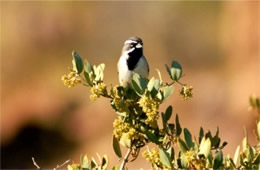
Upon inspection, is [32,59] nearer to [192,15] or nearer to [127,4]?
[127,4]

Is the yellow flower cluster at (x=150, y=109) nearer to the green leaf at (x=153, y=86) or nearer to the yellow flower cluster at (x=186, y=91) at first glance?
the green leaf at (x=153, y=86)

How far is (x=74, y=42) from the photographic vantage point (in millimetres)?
14922

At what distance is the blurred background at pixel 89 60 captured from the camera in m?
12.9

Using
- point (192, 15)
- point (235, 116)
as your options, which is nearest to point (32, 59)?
point (192, 15)

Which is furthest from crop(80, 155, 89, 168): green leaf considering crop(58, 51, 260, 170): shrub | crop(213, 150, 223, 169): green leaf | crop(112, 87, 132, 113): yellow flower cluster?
crop(213, 150, 223, 169): green leaf

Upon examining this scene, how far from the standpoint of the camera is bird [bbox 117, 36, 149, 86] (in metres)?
4.34

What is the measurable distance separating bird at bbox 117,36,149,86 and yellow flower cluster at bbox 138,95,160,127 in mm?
1543

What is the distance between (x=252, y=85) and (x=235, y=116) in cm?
82

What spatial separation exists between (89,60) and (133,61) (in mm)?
9535

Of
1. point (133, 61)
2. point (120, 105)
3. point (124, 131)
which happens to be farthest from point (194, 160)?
point (133, 61)

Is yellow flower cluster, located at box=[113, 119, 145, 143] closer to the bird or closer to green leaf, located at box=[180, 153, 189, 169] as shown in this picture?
green leaf, located at box=[180, 153, 189, 169]

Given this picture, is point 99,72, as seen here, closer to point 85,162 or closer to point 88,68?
point 88,68

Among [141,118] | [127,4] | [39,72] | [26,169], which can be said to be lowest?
[141,118]

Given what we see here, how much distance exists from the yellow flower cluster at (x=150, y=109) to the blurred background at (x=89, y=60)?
9.07 meters
